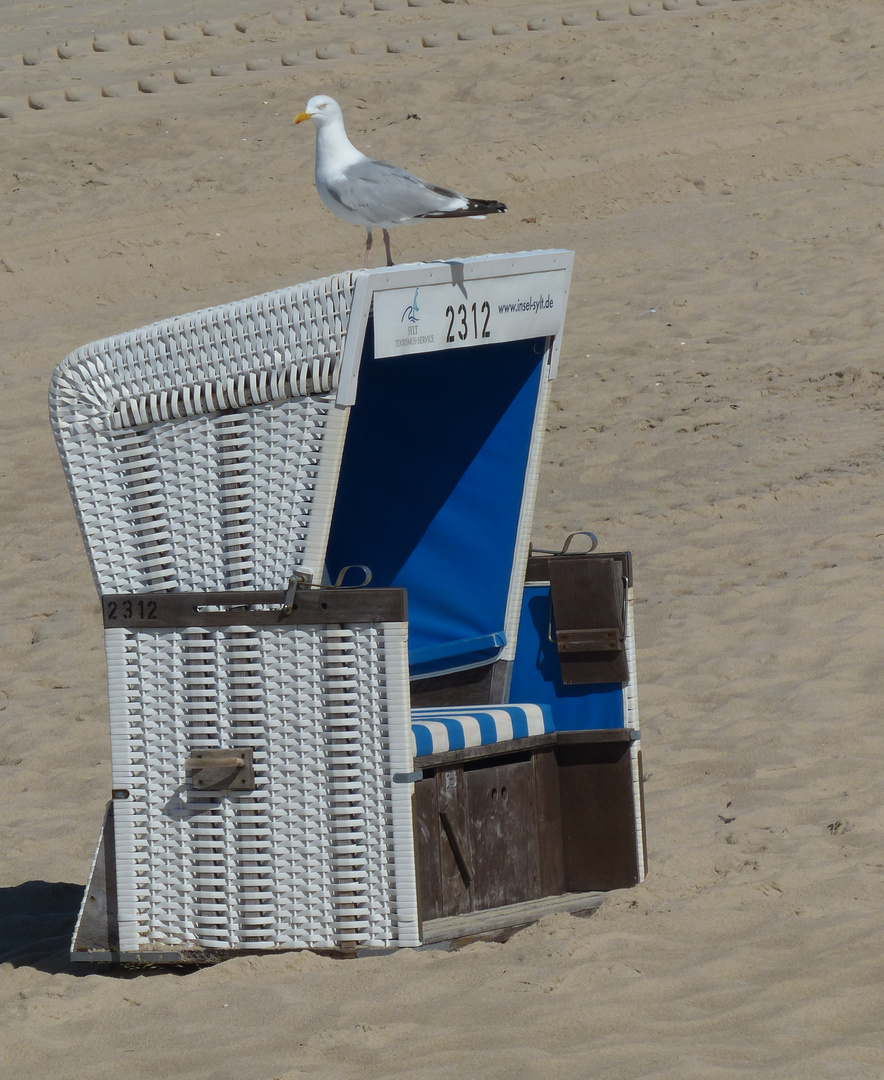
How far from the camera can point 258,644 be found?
3.72 metres

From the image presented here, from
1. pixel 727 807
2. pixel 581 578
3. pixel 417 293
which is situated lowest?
pixel 727 807

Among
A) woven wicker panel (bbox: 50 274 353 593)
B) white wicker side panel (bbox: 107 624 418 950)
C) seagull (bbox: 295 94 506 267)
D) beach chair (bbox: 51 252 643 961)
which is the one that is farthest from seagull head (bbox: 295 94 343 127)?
white wicker side panel (bbox: 107 624 418 950)

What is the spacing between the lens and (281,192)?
12945mm

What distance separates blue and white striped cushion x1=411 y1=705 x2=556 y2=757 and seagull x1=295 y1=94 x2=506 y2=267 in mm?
1310

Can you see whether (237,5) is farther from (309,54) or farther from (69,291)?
(69,291)

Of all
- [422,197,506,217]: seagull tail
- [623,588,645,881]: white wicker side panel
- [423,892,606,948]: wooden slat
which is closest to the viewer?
[423,892,606,948]: wooden slat

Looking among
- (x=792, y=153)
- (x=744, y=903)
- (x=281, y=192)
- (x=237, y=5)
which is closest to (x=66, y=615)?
(x=744, y=903)

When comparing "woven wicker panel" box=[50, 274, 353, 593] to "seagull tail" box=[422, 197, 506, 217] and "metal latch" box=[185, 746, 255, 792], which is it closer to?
"metal latch" box=[185, 746, 255, 792]

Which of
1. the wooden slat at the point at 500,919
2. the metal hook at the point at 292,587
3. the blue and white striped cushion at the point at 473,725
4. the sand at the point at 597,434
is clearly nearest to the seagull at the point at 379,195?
the metal hook at the point at 292,587

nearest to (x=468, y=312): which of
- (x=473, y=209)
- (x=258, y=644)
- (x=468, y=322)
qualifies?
(x=468, y=322)

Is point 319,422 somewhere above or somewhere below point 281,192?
below

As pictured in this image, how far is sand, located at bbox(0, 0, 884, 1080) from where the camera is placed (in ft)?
11.0

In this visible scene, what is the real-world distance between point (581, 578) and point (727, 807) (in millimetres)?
1152

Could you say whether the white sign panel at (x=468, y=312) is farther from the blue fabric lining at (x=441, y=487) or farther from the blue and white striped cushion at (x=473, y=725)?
the blue and white striped cushion at (x=473, y=725)
